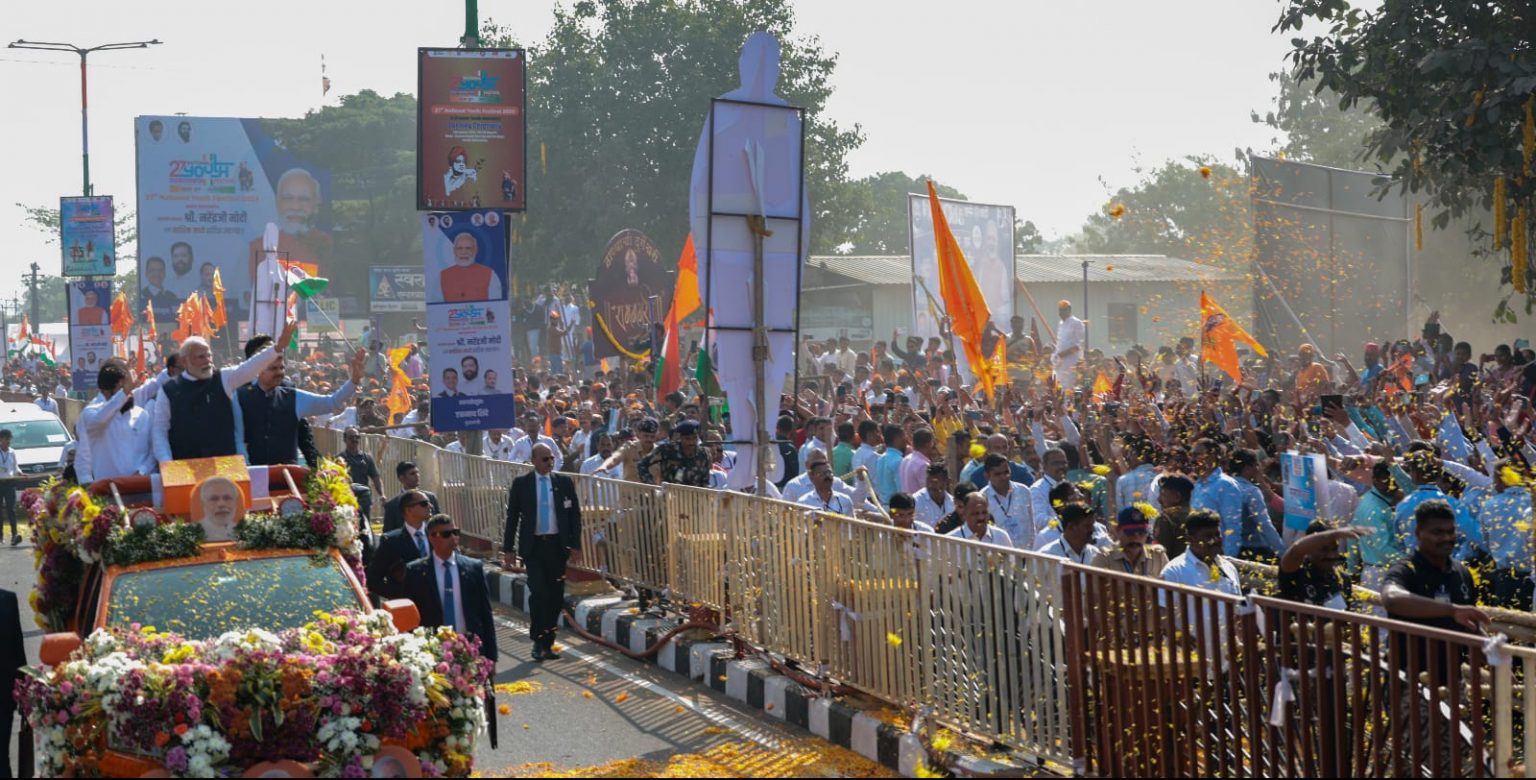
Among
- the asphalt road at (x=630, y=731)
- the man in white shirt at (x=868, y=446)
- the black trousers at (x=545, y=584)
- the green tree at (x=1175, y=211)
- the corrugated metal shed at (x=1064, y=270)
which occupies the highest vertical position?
the green tree at (x=1175, y=211)

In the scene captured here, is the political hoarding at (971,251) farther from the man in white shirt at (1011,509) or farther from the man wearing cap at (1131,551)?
the man wearing cap at (1131,551)

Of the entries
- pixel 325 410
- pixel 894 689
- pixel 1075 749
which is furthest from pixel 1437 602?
pixel 325 410

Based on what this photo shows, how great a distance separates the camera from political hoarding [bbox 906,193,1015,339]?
859 inches

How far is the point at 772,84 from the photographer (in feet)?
42.1

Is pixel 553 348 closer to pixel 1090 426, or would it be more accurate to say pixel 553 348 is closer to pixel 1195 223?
pixel 1090 426

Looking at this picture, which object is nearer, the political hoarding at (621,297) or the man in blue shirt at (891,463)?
the man in blue shirt at (891,463)

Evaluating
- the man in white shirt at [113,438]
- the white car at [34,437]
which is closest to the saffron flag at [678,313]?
the white car at [34,437]

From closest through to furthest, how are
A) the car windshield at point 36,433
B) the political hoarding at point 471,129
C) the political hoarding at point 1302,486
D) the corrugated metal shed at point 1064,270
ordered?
1. the political hoarding at point 1302,486
2. the political hoarding at point 471,129
3. the car windshield at point 36,433
4. the corrugated metal shed at point 1064,270

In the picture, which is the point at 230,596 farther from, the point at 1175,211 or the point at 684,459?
the point at 1175,211

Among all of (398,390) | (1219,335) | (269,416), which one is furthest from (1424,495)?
(398,390)

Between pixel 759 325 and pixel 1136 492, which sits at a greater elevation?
pixel 759 325

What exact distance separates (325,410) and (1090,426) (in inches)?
336

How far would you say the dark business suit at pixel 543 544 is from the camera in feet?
44.6

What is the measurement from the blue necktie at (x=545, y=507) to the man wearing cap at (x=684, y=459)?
42.5 inches
